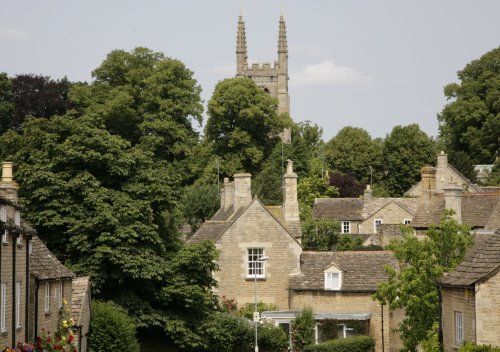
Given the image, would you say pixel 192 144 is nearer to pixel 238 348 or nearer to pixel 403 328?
pixel 238 348

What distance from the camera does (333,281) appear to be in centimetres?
5862

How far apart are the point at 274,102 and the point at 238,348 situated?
7072 centimetres

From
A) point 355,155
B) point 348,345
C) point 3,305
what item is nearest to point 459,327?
point 3,305

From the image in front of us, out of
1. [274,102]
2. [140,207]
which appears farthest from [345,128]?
[140,207]

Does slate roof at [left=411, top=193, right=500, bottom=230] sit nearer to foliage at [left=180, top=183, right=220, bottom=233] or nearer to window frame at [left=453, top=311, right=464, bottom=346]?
foliage at [left=180, top=183, right=220, bottom=233]

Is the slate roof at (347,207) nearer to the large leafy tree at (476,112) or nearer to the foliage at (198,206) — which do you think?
the foliage at (198,206)

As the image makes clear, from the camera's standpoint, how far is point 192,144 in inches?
4424

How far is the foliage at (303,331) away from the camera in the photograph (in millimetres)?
55781

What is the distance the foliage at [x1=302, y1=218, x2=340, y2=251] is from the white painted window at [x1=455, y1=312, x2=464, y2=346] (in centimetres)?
4624

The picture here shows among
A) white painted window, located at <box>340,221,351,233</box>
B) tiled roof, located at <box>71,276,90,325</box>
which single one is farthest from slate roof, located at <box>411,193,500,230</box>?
white painted window, located at <box>340,221,351,233</box>

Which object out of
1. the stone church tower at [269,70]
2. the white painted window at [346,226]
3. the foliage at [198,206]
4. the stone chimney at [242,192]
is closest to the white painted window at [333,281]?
the stone chimney at [242,192]

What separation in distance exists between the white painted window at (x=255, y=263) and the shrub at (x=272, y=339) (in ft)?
19.3

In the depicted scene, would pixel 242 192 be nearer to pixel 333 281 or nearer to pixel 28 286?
pixel 333 281

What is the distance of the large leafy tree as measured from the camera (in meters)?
121
